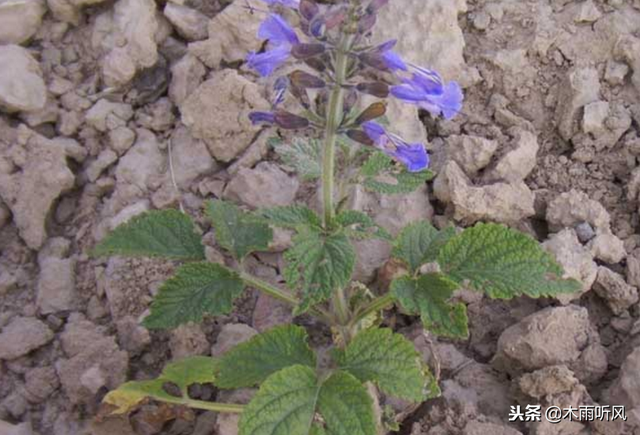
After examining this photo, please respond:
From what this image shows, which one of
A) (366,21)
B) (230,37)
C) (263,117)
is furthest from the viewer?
(230,37)

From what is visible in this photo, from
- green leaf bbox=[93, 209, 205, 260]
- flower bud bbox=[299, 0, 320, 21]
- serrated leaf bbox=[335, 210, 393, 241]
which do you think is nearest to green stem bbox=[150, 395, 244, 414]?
green leaf bbox=[93, 209, 205, 260]

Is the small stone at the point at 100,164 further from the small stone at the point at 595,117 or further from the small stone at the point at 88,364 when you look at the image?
the small stone at the point at 595,117

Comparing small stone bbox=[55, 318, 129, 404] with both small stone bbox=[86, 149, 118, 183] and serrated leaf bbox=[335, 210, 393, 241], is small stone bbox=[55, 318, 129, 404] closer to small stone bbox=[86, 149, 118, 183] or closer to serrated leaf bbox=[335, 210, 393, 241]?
small stone bbox=[86, 149, 118, 183]

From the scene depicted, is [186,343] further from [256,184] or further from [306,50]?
[306,50]

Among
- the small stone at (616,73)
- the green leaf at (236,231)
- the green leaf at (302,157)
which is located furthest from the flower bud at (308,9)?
the small stone at (616,73)

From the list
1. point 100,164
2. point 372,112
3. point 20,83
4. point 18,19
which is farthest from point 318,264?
point 18,19

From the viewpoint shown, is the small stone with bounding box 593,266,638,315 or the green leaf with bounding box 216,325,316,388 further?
the small stone with bounding box 593,266,638,315

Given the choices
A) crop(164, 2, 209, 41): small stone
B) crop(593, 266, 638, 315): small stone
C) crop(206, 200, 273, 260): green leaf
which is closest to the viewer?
crop(206, 200, 273, 260): green leaf
